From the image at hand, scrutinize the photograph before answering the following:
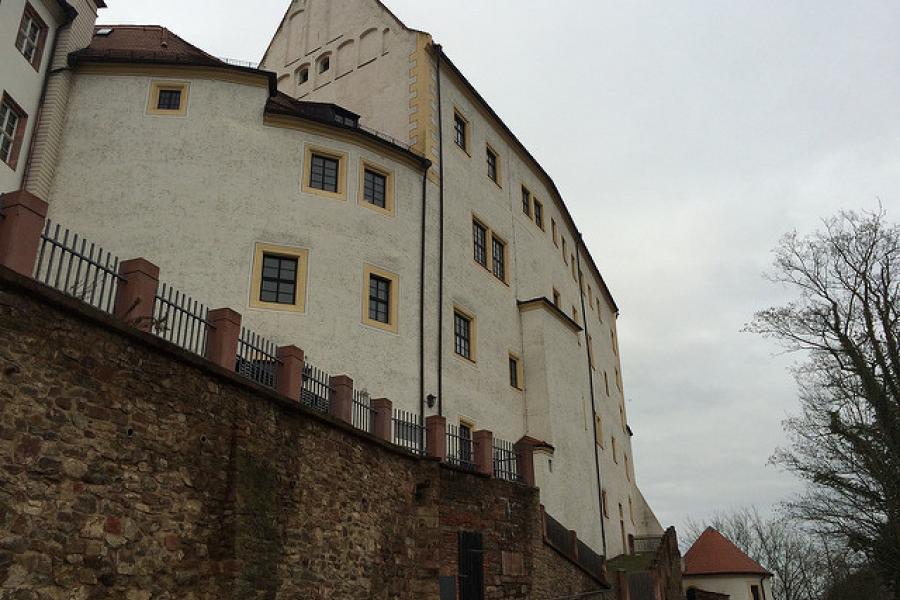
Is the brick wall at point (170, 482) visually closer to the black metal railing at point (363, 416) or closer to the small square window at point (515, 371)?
the black metal railing at point (363, 416)

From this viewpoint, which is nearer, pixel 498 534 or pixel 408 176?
pixel 498 534

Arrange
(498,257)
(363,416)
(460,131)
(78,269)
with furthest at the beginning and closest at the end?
(498,257) < (460,131) < (363,416) < (78,269)

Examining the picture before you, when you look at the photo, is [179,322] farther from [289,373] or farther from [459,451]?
[459,451]

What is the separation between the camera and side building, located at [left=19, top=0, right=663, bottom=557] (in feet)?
58.4

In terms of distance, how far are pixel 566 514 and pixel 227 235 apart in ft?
43.2

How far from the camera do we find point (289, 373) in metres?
11.7

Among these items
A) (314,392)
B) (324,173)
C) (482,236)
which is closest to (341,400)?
(314,392)

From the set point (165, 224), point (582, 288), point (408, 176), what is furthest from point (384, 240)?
point (582, 288)

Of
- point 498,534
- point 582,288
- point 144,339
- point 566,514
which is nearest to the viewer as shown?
point 144,339

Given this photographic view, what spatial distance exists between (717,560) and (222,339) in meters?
36.2

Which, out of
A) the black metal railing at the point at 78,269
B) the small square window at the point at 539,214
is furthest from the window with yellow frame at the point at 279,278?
the small square window at the point at 539,214

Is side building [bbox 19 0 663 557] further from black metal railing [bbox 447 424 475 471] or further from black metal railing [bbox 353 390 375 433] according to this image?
black metal railing [bbox 353 390 375 433]

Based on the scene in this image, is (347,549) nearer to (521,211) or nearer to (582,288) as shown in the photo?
(521,211)

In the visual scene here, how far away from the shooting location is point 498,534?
15.9m
